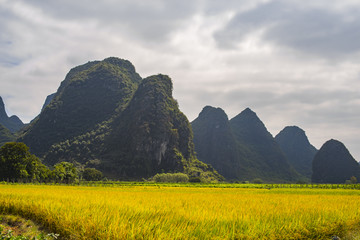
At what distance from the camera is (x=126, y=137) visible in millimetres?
158500

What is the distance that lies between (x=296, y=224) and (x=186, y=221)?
3.30 meters

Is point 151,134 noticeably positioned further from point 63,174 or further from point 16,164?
point 16,164

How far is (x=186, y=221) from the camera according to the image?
20.1ft

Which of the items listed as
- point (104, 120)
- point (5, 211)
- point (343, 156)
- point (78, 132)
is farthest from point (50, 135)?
point (343, 156)

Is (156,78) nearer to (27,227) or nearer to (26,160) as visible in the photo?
(26,160)

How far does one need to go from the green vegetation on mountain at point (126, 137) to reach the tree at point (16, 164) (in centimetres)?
6957

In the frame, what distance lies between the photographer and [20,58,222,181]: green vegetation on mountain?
14535 cm

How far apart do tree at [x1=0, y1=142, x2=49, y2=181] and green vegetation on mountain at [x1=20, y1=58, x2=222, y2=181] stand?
6957cm

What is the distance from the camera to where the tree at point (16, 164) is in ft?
189

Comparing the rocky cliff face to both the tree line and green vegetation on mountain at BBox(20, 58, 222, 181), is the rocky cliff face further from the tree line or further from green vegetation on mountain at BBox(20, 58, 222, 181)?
the tree line

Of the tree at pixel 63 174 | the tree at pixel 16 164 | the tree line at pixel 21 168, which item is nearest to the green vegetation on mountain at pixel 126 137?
the tree at pixel 63 174

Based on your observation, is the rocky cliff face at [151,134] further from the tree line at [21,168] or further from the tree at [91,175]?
the tree line at [21,168]

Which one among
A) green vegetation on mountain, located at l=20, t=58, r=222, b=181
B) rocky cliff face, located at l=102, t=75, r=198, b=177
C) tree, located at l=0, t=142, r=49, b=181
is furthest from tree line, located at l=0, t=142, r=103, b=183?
rocky cliff face, located at l=102, t=75, r=198, b=177

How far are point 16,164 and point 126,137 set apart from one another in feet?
330
